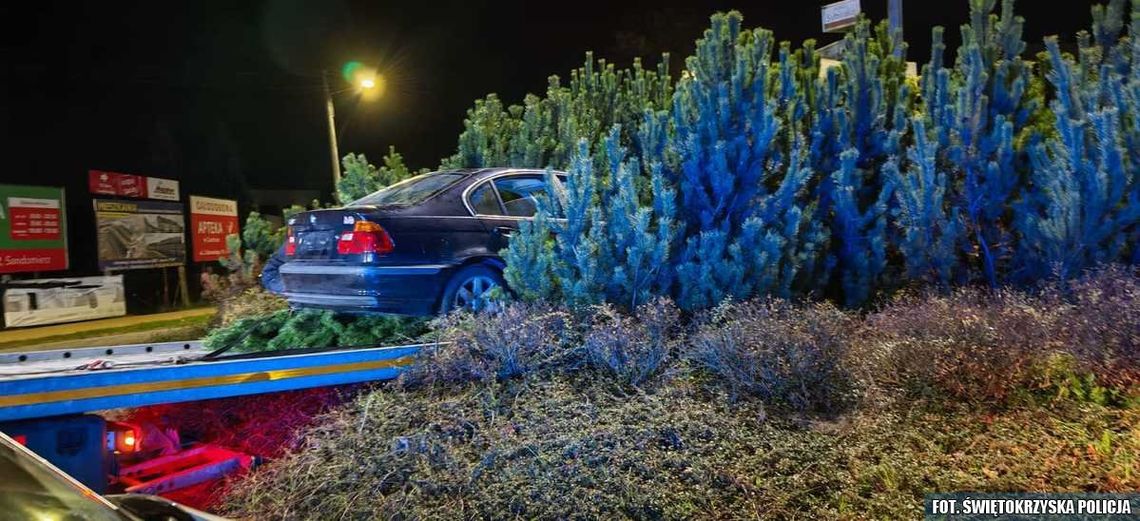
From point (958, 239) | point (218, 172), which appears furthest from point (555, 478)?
point (218, 172)

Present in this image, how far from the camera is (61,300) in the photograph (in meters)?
16.6

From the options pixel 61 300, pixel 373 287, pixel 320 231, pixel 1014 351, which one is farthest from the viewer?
pixel 61 300

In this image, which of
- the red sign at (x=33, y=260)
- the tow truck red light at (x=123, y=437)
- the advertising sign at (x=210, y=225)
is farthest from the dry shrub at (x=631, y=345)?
the advertising sign at (x=210, y=225)

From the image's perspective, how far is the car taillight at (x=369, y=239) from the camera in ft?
19.0

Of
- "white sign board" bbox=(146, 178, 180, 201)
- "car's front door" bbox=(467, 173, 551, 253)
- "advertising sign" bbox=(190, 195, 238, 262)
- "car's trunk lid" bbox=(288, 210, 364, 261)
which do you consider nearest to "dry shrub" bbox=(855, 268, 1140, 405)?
"car's front door" bbox=(467, 173, 551, 253)

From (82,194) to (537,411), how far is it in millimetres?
25013

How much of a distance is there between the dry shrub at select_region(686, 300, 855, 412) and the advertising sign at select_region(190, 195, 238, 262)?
1997cm

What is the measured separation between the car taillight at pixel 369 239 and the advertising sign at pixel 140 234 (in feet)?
52.9

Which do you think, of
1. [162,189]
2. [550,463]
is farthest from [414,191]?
[162,189]

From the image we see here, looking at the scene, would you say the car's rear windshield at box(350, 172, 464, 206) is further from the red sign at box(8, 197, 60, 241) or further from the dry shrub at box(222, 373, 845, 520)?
the red sign at box(8, 197, 60, 241)

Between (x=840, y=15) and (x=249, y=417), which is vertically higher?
(x=840, y=15)

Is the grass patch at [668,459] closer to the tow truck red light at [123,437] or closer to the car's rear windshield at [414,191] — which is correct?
the tow truck red light at [123,437]

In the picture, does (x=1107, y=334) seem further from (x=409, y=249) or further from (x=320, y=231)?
(x=320, y=231)

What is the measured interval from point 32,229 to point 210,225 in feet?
19.6
